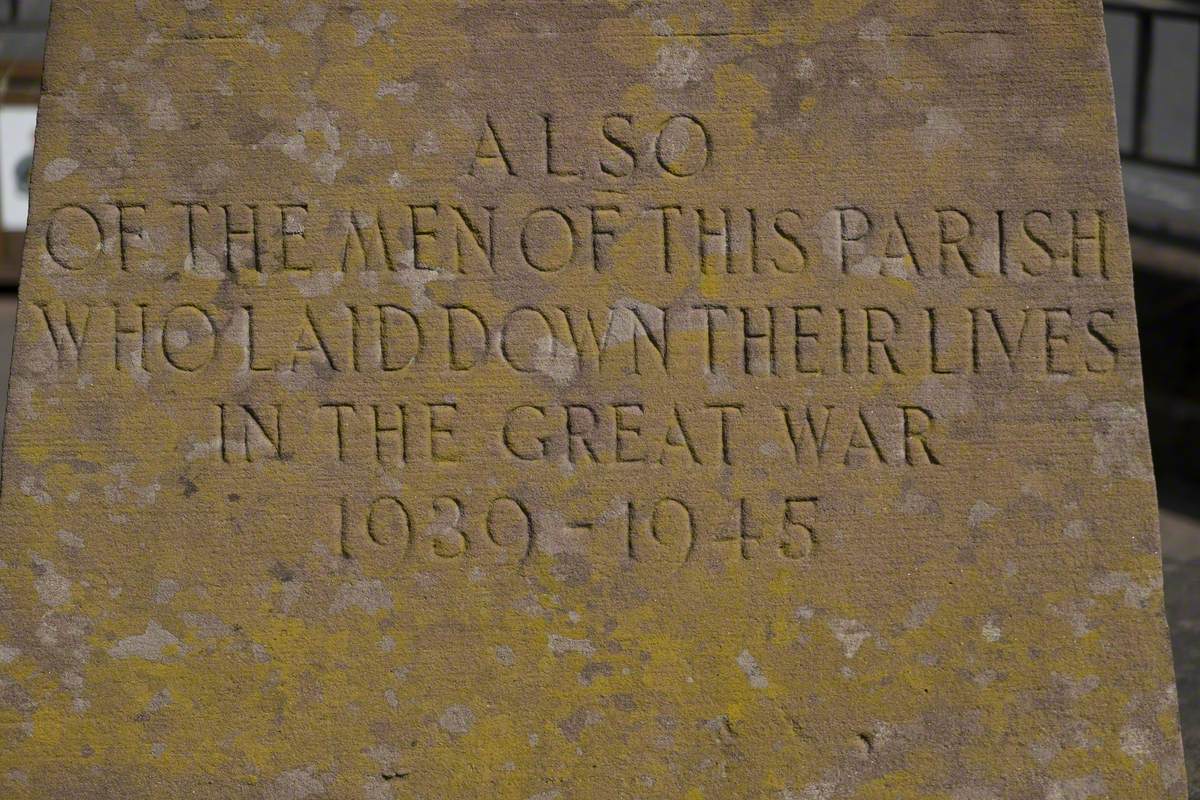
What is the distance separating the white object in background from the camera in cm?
780

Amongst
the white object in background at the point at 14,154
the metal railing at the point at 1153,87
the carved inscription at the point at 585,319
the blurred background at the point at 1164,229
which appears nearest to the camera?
the carved inscription at the point at 585,319

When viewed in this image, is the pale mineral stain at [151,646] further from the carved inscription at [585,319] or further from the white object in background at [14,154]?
→ the white object in background at [14,154]

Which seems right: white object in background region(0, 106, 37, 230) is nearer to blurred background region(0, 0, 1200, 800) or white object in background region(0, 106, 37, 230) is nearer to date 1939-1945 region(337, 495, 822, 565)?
blurred background region(0, 0, 1200, 800)

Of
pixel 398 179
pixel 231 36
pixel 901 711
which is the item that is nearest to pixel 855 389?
pixel 901 711

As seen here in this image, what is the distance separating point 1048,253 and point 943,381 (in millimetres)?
332

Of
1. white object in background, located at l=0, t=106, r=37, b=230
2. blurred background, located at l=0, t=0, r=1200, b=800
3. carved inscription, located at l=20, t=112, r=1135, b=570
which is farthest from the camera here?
white object in background, located at l=0, t=106, r=37, b=230

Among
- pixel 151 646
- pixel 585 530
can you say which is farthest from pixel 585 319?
pixel 151 646

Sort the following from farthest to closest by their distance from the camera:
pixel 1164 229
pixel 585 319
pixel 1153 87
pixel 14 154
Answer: pixel 1153 87
pixel 14 154
pixel 1164 229
pixel 585 319

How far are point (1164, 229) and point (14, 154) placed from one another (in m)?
6.03

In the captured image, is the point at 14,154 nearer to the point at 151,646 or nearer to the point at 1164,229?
the point at 151,646

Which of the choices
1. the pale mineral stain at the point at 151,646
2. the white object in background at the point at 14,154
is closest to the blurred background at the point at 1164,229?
the white object in background at the point at 14,154

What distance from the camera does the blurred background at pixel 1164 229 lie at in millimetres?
4703

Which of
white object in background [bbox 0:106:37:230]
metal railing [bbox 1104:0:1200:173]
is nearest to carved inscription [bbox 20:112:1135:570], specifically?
metal railing [bbox 1104:0:1200:173]

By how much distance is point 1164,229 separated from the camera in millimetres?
6613
